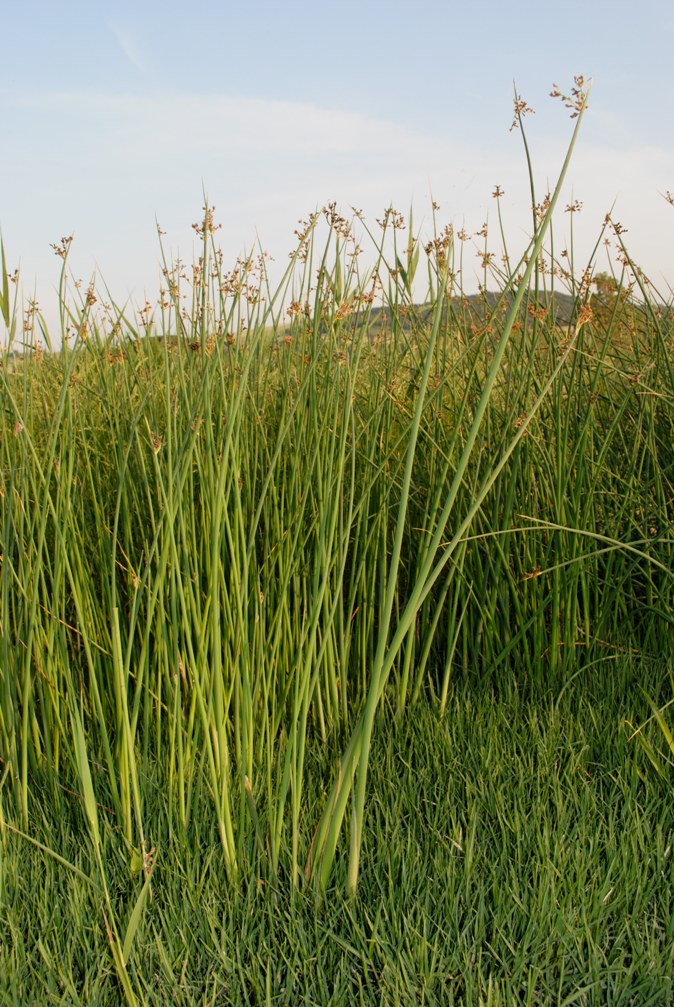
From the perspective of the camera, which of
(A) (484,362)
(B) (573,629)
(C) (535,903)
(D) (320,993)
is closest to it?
(D) (320,993)

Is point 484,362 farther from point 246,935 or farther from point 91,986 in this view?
point 91,986

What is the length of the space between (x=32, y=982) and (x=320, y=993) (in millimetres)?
465

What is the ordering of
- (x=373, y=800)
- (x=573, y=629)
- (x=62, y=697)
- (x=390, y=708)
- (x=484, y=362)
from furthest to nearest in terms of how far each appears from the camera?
(x=484, y=362), (x=573, y=629), (x=390, y=708), (x=62, y=697), (x=373, y=800)

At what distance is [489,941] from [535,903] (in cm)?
10

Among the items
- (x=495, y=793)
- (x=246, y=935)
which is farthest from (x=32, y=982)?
(x=495, y=793)

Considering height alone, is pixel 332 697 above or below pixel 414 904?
above

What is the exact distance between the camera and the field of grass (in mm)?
1380

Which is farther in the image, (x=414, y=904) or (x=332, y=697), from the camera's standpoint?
(x=332, y=697)

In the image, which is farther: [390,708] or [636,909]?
[390,708]

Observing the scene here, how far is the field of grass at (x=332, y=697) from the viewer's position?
138cm

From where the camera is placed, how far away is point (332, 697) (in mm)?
1970

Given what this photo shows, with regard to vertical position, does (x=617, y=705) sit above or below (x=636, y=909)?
above

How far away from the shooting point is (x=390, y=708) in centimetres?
204

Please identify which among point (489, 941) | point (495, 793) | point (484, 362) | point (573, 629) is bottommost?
point (489, 941)
